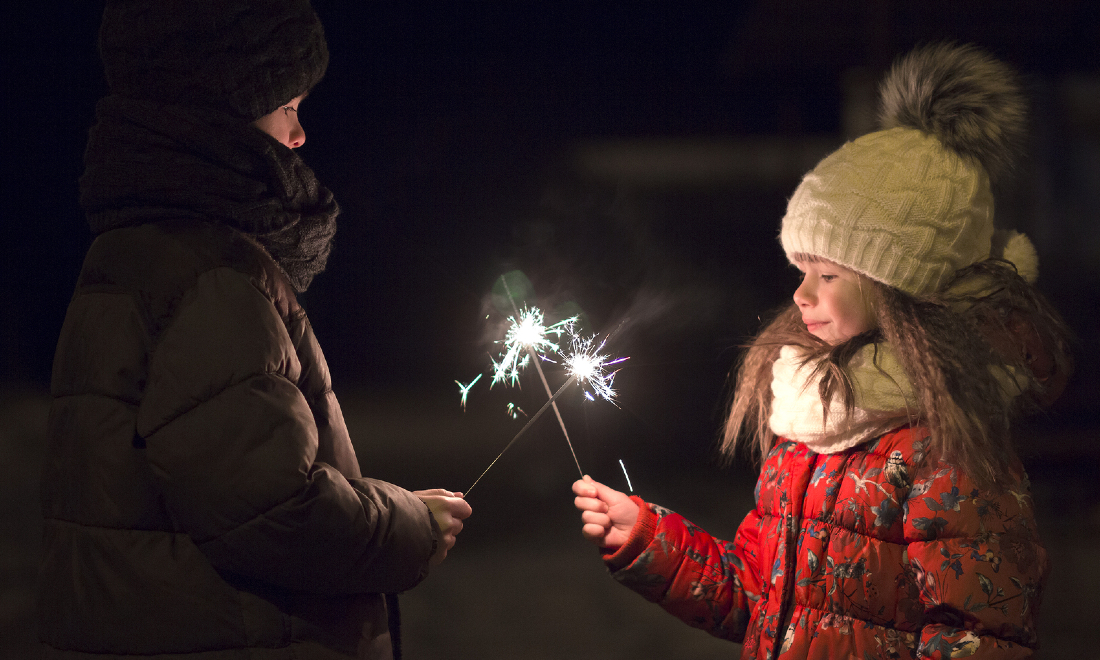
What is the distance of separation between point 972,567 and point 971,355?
0.27m

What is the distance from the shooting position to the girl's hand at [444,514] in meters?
1.00

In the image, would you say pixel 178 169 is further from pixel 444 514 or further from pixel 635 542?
pixel 635 542

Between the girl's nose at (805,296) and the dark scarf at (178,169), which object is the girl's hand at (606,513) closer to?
the girl's nose at (805,296)

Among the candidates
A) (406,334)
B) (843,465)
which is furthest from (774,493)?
(406,334)

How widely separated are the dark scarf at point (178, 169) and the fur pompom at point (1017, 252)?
1019mm

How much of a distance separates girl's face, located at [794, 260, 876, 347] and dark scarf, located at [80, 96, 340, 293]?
725mm

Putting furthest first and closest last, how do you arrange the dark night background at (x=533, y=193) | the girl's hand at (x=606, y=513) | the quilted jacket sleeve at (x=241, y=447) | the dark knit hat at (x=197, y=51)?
the dark night background at (x=533, y=193), the girl's hand at (x=606, y=513), the dark knit hat at (x=197, y=51), the quilted jacket sleeve at (x=241, y=447)

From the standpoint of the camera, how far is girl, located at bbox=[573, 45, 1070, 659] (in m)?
0.95

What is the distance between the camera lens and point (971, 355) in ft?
3.35

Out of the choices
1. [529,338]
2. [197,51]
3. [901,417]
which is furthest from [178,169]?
[901,417]

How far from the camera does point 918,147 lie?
3.59ft

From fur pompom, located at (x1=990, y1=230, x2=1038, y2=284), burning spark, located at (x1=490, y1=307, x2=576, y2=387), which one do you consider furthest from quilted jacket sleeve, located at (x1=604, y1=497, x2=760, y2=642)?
fur pompom, located at (x1=990, y1=230, x2=1038, y2=284)

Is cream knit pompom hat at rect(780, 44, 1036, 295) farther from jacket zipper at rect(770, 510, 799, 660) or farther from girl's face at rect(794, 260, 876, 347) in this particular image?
jacket zipper at rect(770, 510, 799, 660)

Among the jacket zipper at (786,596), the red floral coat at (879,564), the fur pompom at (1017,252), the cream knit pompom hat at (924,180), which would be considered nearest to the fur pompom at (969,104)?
the cream knit pompom hat at (924,180)
